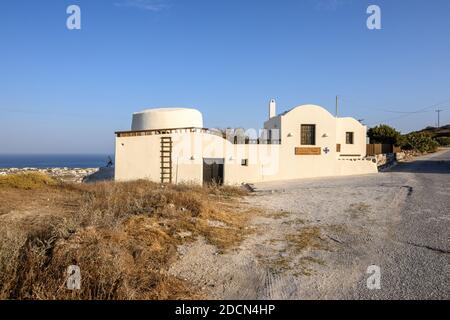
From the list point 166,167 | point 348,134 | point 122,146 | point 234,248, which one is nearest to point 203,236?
→ point 234,248

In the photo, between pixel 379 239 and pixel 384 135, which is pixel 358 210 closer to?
pixel 379 239

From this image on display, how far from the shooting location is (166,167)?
1778 cm

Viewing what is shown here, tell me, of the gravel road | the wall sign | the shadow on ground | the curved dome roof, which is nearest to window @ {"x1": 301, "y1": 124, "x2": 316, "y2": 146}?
the wall sign

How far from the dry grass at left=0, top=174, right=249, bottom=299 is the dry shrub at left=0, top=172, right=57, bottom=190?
3.99 meters

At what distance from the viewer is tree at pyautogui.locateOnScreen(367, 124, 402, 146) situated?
37812mm

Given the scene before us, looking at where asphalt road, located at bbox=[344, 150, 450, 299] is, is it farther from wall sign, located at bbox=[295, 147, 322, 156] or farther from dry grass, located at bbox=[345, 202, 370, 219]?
wall sign, located at bbox=[295, 147, 322, 156]

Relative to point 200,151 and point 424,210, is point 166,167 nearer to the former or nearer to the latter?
point 200,151

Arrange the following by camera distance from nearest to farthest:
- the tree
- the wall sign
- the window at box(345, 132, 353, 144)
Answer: the wall sign → the window at box(345, 132, 353, 144) → the tree

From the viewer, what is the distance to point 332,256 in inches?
227

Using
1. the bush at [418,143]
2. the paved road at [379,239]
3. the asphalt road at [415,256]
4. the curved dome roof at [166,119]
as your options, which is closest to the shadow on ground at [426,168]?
the paved road at [379,239]

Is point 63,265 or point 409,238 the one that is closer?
point 63,265

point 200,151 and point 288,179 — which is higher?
point 200,151

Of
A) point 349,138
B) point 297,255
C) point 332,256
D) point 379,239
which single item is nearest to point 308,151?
point 349,138
